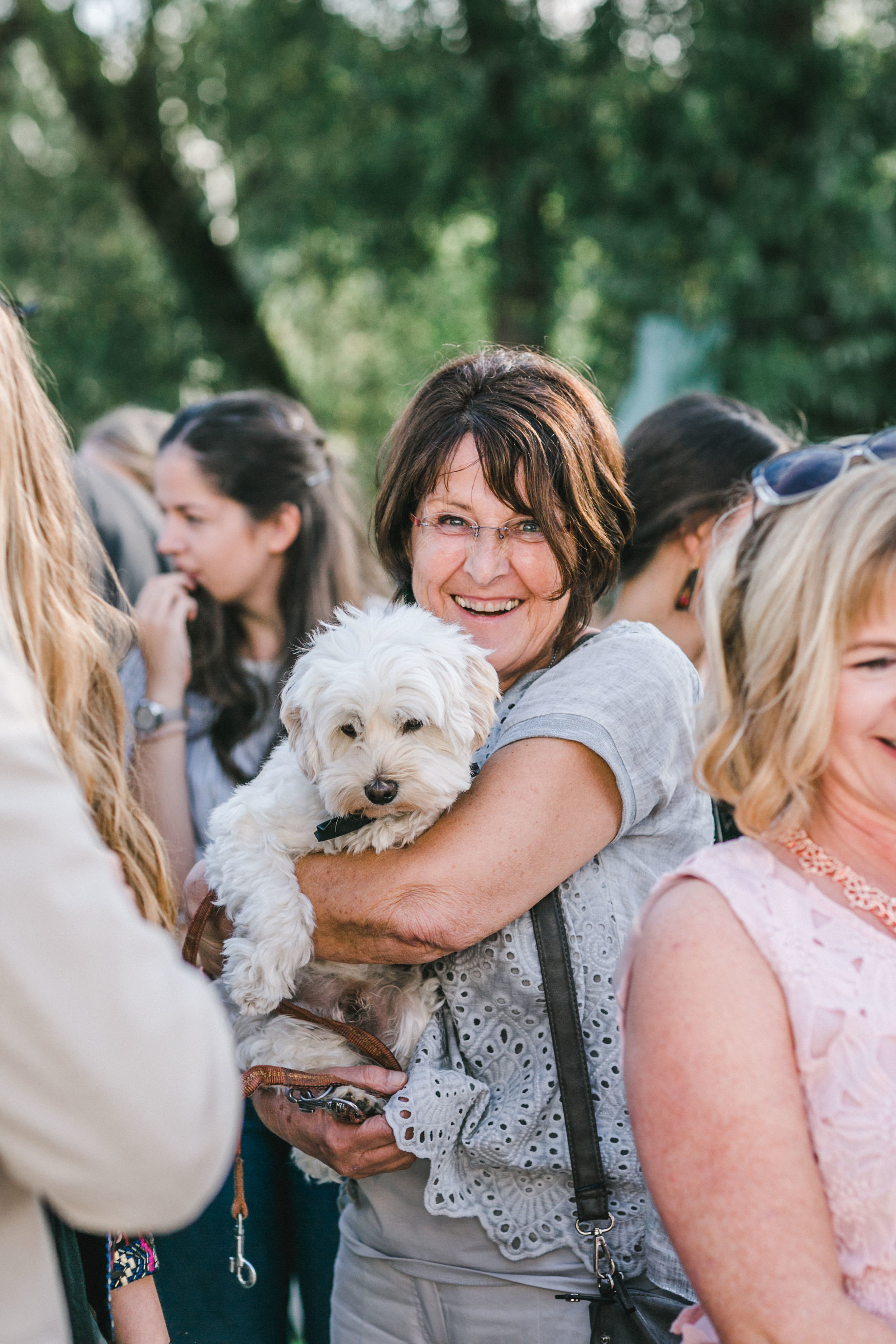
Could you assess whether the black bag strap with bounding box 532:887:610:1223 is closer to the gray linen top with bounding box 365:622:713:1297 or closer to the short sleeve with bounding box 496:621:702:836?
the gray linen top with bounding box 365:622:713:1297

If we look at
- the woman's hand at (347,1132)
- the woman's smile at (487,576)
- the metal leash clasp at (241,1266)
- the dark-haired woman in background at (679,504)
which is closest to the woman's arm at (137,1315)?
the metal leash clasp at (241,1266)

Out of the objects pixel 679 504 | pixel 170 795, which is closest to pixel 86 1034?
pixel 170 795

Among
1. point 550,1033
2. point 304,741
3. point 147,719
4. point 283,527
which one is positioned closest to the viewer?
→ point 550,1033

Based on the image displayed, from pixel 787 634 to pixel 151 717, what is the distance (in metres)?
2.26

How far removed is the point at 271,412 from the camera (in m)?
3.90

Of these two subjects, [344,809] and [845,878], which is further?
[344,809]

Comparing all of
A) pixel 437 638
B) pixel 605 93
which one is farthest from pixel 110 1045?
pixel 605 93

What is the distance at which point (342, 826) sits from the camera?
7.65 feet

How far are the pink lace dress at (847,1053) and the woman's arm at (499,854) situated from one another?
0.55m

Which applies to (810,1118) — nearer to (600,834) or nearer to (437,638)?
(600,834)

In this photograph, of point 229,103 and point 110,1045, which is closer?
point 110,1045

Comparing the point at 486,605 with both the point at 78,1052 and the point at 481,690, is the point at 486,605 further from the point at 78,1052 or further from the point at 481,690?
the point at 78,1052

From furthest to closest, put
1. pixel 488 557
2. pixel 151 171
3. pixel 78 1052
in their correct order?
pixel 151 171 < pixel 488 557 < pixel 78 1052

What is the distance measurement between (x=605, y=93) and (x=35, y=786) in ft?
27.5
